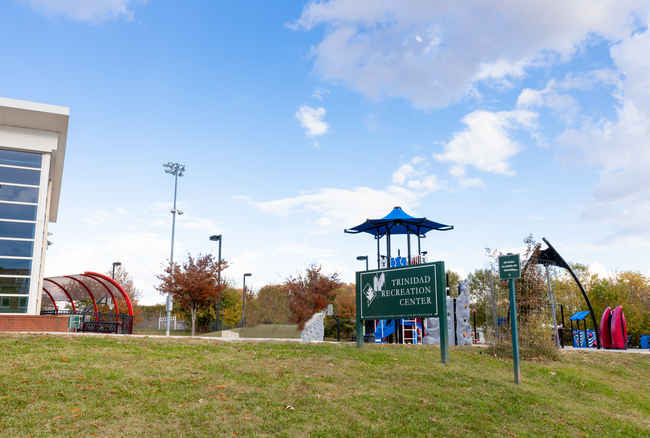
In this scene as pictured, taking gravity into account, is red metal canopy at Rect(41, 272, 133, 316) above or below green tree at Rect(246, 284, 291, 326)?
→ above

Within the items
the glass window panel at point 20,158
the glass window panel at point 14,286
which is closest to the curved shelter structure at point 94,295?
the glass window panel at point 14,286

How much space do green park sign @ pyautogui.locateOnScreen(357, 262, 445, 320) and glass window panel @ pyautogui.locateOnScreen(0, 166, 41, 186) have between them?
14.0 metres

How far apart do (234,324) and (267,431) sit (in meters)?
37.6

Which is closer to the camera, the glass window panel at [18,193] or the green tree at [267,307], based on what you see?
the glass window panel at [18,193]

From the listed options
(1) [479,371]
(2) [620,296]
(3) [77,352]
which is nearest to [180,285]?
(3) [77,352]

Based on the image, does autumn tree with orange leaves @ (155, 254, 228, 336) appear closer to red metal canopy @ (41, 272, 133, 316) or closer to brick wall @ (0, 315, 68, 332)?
red metal canopy @ (41, 272, 133, 316)

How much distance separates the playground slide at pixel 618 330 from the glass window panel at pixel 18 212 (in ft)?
83.5

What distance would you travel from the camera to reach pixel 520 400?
8.77m

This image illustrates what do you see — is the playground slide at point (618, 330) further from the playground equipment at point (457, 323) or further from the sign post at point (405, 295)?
the sign post at point (405, 295)

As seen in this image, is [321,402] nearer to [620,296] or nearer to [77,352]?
[77,352]

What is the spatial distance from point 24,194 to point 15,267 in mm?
2983

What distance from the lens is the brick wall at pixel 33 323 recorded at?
52.5 ft

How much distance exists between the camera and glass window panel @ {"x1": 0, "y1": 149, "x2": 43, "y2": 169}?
60.5 feet

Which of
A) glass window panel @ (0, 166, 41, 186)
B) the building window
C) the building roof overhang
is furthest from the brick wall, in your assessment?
the building roof overhang
